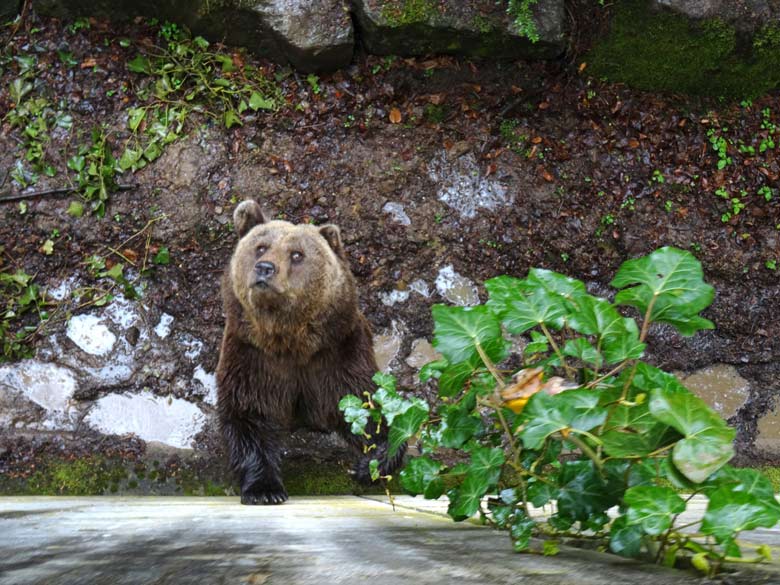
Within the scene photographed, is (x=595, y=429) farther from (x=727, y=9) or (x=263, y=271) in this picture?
(x=727, y=9)

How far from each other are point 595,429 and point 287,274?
3164mm

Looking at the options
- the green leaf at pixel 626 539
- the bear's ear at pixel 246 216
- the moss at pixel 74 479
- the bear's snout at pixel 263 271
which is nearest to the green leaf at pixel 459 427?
the green leaf at pixel 626 539

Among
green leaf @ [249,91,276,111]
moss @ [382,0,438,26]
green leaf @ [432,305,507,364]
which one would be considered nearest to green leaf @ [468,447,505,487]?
green leaf @ [432,305,507,364]

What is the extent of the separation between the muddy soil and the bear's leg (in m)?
1.48

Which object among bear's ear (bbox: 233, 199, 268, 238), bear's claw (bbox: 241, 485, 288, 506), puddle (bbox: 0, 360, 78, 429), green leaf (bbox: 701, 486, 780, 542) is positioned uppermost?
bear's ear (bbox: 233, 199, 268, 238)

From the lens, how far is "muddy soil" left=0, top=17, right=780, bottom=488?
6.51m

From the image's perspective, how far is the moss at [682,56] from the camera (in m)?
6.48

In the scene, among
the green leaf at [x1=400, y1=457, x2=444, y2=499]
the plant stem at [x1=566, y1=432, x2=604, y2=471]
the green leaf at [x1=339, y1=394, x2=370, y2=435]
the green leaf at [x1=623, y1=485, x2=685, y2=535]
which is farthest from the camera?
the green leaf at [x1=339, y1=394, x2=370, y2=435]

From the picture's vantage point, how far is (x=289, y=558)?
1478 mm

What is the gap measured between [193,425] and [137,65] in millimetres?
2936

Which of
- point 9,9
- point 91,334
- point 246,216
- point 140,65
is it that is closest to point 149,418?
point 91,334

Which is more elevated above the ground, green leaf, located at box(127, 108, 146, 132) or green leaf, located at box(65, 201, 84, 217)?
green leaf, located at box(127, 108, 146, 132)

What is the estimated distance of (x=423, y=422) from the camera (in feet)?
8.21

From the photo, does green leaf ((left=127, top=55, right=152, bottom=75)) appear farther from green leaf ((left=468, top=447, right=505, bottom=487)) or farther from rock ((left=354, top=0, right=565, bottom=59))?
green leaf ((left=468, top=447, right=505, bottom=487))
